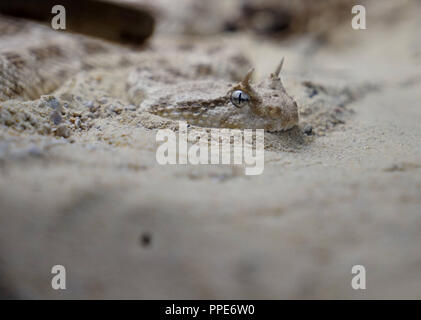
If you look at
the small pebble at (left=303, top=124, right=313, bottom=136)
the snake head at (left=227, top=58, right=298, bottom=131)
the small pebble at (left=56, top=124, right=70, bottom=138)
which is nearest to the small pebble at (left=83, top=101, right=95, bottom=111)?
the small pebble at (left=56, top=124, right=70, bottom=138)

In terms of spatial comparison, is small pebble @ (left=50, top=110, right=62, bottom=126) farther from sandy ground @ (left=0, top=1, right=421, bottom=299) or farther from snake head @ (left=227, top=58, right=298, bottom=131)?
snake head @ (left=227, top=58, right=298, bottom=131)

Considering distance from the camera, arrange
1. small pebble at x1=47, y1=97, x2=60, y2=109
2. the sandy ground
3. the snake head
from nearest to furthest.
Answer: the sandy ground
small pebble at x1=47, y1=97, x2=60, y2=109
the snake head

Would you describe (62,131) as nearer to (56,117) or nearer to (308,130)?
(56,117)

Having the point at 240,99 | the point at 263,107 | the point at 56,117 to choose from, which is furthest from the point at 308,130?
the point at 56,117

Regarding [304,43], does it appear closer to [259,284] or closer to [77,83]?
[77,83]

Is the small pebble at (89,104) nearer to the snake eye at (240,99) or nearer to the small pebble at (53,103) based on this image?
the small pebble at (53,103)

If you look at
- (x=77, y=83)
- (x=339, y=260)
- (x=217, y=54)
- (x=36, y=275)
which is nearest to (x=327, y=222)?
(x=339, y=260)

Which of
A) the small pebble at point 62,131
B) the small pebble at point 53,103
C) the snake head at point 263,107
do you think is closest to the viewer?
the small pebble at point 62,131

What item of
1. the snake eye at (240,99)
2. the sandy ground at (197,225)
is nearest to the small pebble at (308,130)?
the snake eye at (240,99)
